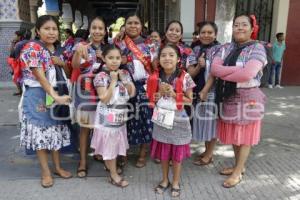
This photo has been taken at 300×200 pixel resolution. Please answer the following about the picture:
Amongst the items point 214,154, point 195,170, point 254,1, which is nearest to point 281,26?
point 254,1

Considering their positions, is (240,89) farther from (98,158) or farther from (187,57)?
(98,158)

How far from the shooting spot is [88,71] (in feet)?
10.8

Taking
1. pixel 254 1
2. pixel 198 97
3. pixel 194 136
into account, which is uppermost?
pixel 254 1

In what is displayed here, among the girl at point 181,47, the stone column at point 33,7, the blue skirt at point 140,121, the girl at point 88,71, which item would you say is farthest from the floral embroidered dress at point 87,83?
the stone column at point 33,7

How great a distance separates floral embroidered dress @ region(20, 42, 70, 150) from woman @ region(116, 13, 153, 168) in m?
0.79

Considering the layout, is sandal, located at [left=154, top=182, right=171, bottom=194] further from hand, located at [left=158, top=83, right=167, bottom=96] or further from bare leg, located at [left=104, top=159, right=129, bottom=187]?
hand, located at [left=158, top=83, right=167, bottom=96]

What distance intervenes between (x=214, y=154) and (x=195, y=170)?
0.60 metres

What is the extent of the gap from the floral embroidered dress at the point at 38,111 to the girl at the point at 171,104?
996 millimetres

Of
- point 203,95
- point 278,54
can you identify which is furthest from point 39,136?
point 278,54

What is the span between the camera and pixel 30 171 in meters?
3.66

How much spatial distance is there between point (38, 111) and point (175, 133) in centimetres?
134

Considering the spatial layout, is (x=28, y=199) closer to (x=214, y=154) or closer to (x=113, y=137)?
(x=113, y=137)

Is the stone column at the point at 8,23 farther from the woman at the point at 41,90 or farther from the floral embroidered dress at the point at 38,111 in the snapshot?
the floral embroidered dress at the point at 38,111

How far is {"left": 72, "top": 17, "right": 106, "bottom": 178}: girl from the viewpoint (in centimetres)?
324
